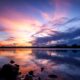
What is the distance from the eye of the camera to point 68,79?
455 inches

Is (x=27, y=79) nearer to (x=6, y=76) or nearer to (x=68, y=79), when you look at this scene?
(x=6, y=76)

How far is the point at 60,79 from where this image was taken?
1109cm

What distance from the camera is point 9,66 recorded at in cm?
818

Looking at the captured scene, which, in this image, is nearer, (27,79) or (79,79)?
(27,79)

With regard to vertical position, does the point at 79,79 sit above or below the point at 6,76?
below

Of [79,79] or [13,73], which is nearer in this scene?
[13,73]

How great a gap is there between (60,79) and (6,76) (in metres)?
4.23

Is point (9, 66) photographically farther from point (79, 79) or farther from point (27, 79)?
point (79, 79)

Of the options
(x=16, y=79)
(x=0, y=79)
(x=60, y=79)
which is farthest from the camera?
(x=60, y=79)

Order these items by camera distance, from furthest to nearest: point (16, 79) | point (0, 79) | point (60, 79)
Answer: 1. point (60, 79)
2. point (16, 79)
3. point (0, 79)

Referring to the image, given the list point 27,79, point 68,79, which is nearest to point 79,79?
point 68,79

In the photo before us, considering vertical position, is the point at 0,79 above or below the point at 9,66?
below

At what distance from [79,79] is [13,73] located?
210 inches

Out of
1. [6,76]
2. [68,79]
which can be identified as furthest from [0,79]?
[68,79]
